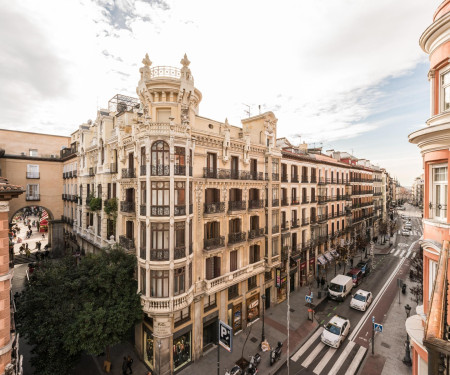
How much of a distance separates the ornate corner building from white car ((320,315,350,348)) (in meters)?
6.74

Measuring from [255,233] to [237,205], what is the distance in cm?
421

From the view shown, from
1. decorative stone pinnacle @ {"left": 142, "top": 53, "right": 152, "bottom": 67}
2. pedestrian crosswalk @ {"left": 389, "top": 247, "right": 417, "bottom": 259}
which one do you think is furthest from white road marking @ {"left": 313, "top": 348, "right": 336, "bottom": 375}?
pedestrian crosswalk @ {"left": 389, "top": 247, "right": 417, "bottom": 259}

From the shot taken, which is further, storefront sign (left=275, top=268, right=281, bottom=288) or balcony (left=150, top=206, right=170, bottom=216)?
storefront sign (left=275, top=268, right=281, bottom=288)

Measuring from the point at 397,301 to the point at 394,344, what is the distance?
9.70 meters

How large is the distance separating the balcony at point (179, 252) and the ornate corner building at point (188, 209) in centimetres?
9

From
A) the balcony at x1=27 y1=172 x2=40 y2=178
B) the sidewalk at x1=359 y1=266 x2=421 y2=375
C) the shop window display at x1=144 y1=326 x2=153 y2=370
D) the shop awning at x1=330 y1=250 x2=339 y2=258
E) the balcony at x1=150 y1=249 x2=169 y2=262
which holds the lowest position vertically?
the sidewalk at x1=359 y1=266 x2=421 y2=375

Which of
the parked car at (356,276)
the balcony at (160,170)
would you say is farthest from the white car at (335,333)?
the balcony at (160,170)

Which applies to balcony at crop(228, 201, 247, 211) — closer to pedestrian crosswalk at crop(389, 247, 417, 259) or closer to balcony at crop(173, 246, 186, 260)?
balcony at crop(173, 246, 186, 260)

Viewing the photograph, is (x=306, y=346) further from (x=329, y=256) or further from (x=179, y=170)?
(x=179, y=170)

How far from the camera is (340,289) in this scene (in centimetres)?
2809

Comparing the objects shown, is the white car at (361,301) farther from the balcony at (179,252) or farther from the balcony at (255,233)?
the balcony at (179,252)

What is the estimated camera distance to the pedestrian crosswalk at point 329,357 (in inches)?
708

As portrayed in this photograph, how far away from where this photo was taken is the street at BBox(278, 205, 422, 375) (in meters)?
18.3

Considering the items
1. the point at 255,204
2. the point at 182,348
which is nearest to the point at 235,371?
the point at 182,348
